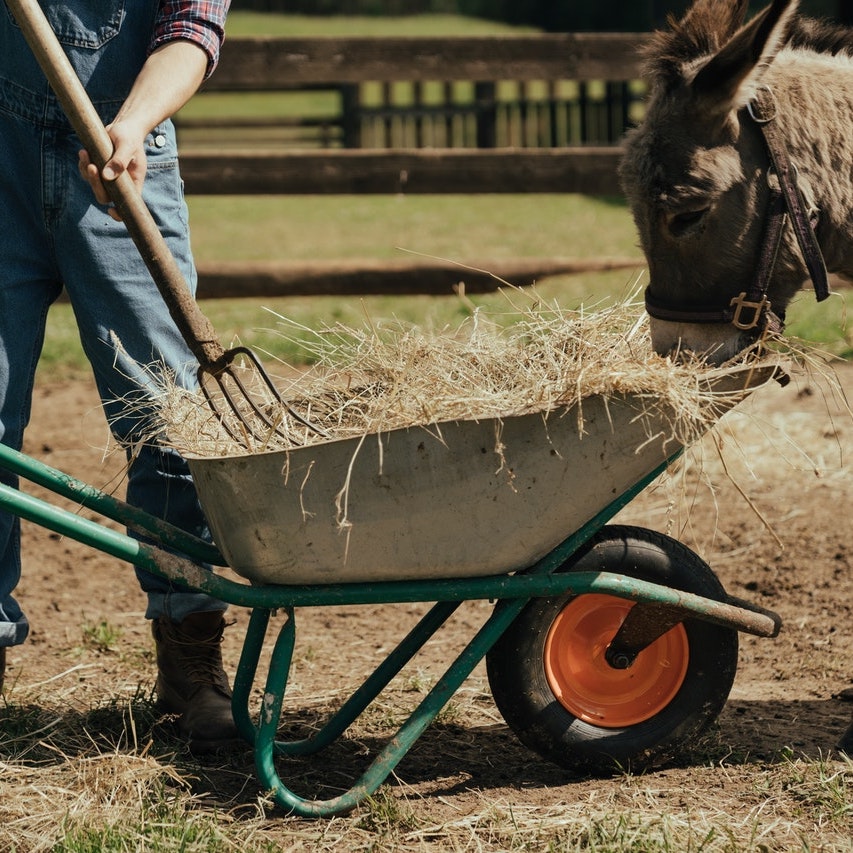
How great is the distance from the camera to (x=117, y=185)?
2.29 meters

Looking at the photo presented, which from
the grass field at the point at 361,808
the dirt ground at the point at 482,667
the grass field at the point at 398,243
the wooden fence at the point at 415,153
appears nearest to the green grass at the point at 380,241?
the grass field at the point at 398,243

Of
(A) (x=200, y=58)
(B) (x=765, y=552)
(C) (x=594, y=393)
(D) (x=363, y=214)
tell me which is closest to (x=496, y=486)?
(C) (x=594, y=393)

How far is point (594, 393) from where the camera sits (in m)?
2.24

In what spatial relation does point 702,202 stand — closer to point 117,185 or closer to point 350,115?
point 117,185

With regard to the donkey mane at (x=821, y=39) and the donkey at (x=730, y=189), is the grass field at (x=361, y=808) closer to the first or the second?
the donkey at (x=730, y=189)

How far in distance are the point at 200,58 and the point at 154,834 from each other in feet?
5.33

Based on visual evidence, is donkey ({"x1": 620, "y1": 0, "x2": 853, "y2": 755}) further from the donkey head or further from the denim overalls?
the denim overalls

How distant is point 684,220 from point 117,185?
1.23 meters

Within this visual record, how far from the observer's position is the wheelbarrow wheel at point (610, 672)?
2.52m

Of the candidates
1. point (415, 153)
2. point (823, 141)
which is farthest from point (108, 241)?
point (415, 153)

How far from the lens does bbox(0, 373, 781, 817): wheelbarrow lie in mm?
2240

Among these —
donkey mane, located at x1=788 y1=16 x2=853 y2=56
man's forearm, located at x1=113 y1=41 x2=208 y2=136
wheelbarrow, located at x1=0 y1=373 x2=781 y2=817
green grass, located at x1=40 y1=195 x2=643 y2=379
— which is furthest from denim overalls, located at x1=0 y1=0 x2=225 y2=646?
green grass, located at x1=40 y1=195 x2=643 y2=379

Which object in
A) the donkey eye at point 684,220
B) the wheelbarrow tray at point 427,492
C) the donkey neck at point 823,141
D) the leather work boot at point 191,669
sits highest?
the donkey neck at point 823,141

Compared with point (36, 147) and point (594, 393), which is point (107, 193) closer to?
point (36, 147)
